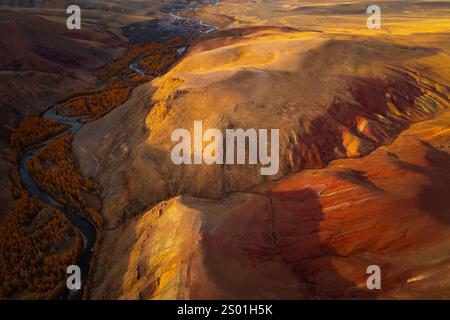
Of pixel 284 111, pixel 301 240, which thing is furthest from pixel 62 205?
pixel 284 111

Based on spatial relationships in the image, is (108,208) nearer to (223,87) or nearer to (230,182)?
(230,182)

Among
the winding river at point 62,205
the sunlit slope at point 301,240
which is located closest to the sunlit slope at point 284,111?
the winding river at point 62,205

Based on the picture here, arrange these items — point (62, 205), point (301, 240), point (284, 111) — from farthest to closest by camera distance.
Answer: point (284, 111) → point (62, 205) → point (301, 240)

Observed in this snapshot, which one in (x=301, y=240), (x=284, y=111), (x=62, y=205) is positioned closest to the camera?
(x=301, y=240)

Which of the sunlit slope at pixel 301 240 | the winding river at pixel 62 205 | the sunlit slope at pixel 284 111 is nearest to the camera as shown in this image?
the sunlit slope at pixel 301 240

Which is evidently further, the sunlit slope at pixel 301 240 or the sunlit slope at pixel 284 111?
the sunlit slope at pixel 284 111

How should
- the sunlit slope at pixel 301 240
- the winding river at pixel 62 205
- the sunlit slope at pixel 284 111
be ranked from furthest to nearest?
the sunlit slope at pixel 284 111, the winding river at pixel 62 205, the sunlit slope at pixel 301 240

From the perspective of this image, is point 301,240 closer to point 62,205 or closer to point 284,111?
point 284,111

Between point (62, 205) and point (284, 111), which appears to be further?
point (284, 111)

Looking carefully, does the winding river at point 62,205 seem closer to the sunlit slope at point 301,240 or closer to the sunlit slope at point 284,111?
the sunlit slope at point 301,240

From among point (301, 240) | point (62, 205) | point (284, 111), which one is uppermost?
point (284, 111)

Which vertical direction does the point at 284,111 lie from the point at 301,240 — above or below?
above

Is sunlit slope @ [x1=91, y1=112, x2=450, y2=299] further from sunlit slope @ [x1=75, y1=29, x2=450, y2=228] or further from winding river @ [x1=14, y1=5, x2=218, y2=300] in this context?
sunlit slope @ [x1=75, y1=29, x2=450, y2=228]
